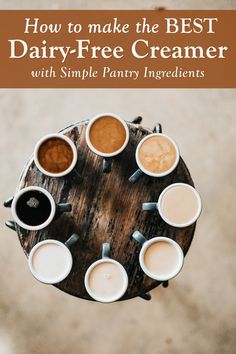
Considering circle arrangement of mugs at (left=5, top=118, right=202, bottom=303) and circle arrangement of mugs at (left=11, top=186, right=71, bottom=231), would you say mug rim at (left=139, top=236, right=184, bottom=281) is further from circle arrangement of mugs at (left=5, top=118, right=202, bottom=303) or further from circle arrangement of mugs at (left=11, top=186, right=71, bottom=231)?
circle arrangement of mugs at (left=11, top=186, right=71, bottom=231)

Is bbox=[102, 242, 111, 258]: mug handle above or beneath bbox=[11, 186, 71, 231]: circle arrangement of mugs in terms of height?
beneath

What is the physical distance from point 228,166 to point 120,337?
1.61 metres

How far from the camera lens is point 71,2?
352 cm

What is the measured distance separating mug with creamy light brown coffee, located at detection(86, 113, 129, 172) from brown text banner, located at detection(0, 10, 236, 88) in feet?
4.13

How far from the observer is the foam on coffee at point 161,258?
7.34 ft

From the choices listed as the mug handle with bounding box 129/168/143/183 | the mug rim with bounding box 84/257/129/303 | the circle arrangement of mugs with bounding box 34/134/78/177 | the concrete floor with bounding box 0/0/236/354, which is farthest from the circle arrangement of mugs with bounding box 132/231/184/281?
the concrete floor with bounding box 0/0/236/354

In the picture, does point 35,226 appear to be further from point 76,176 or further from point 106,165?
point 106,165

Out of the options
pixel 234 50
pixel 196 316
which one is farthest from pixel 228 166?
pixel 196 316

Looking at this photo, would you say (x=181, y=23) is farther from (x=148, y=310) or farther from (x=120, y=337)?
(x=120, y=337)

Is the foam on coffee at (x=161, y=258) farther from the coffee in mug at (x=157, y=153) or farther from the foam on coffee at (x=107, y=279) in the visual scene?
the coffee in mug at (x=157, y=153)

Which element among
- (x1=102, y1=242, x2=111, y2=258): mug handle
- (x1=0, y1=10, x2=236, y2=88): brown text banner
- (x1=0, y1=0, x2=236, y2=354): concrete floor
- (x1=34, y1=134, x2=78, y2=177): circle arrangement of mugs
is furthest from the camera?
(x1=0, y1=10, x2=236, y2=88): brown text banner

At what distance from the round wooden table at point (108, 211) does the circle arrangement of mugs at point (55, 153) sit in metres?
0.19

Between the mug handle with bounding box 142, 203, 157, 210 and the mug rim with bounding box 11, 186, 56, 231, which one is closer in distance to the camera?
the mug rim with bounding box 11, 186, 56, 231

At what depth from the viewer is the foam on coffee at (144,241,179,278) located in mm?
2236
